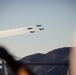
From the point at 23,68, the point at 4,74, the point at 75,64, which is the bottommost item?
the point at 75,64

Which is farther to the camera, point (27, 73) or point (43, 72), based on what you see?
point (43, 72)

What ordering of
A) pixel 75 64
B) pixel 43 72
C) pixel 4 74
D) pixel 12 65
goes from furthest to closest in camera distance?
pixel 43 72 < pixel 75 64 < pixel 4 74 < pixel 12 65

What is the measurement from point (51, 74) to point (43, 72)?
5.63 ft

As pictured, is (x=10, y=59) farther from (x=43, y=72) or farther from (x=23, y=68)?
(x=43, y=72)

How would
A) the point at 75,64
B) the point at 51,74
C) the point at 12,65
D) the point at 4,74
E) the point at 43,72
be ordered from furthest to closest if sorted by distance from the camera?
the point at 51,74, the point at 43,72, the point at 75,64, the point at 4,74, the point at 12,65

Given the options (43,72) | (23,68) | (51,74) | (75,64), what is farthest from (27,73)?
(51,74)

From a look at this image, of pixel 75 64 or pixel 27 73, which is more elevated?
pixel 27 73

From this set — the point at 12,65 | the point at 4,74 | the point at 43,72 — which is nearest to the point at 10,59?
the point at 12,65

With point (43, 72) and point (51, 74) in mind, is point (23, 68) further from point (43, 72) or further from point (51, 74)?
point (51, 74)

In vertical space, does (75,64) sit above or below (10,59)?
below

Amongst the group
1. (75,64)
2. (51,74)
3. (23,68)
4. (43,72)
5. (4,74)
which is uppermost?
(23,68)

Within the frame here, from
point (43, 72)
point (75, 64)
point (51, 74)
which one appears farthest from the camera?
point (51, 74)

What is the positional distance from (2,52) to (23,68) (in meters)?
0.07

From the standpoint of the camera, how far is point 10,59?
32 cm
